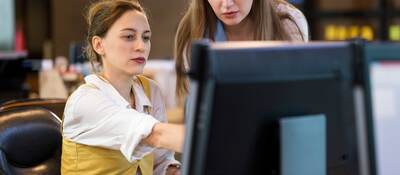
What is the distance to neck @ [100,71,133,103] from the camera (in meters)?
1.63

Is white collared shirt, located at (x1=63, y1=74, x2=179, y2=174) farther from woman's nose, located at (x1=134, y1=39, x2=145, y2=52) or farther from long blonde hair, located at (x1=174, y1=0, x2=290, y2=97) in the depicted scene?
long blonde hair, located at (x1=174, y1=0, x2=290, y2=97)

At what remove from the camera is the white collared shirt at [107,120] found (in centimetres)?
129

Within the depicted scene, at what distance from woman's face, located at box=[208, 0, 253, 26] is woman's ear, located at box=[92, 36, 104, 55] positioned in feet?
1.03

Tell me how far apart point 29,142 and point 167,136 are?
690 millimetres

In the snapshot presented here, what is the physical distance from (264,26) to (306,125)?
720 millimetres

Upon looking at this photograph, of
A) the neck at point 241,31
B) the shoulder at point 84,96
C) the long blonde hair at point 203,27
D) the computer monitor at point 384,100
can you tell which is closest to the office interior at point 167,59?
the computer monitor at point 384,100

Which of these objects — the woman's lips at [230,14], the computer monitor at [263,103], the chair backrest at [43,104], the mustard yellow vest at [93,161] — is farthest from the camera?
the chair backrest at [43,104]

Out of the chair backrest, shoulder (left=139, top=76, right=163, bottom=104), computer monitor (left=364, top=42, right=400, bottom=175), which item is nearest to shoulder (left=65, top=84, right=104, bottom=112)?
shoulder (left=139, top=76, right=163, bottom=104)

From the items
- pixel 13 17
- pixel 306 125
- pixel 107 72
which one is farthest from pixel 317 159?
pixel 13 17

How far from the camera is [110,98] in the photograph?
4.94 feet

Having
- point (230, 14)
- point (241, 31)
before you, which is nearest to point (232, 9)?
point (230, 14)

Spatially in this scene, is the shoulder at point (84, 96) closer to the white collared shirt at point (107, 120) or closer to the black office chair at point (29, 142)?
the white collared shirt at point (107, 120)

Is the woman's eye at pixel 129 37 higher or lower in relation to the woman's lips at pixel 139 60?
higher

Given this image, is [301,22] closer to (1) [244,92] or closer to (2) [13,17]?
(1) [244,92]
